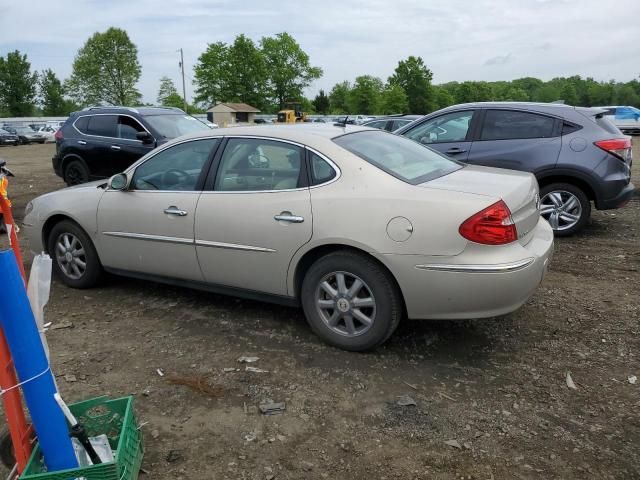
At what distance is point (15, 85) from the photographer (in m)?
70.6

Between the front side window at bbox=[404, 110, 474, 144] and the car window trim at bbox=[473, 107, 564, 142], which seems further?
the front side window at bbox=[404, 110, 474, 144]

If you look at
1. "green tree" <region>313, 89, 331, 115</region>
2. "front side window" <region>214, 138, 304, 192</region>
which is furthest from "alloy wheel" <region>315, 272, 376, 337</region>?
"green tree" <region>313, 89, 331, 115</region>

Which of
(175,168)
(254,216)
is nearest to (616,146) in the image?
(254,216)

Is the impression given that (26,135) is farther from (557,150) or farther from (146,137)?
(557,150)

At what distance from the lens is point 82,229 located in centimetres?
498

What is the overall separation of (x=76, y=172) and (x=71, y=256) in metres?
5.81

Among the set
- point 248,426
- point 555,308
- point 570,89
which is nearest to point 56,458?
point 248,426

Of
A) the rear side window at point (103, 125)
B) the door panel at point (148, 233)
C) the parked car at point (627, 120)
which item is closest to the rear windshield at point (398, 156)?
the door panel at point (148, 233)

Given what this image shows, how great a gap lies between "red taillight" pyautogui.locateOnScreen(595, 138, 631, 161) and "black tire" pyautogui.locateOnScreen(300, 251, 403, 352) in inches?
169

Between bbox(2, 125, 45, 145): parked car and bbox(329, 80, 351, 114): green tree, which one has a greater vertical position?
bbox(329, 80, 351, 114): green tree

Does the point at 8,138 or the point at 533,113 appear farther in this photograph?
the point at 8,138

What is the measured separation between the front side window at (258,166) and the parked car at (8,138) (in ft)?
Result: 130

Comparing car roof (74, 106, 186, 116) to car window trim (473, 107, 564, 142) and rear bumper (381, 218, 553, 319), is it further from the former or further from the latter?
rear bumper (381, 218, 553, 319)

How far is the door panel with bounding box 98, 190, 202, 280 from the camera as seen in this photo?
428 centimetres
